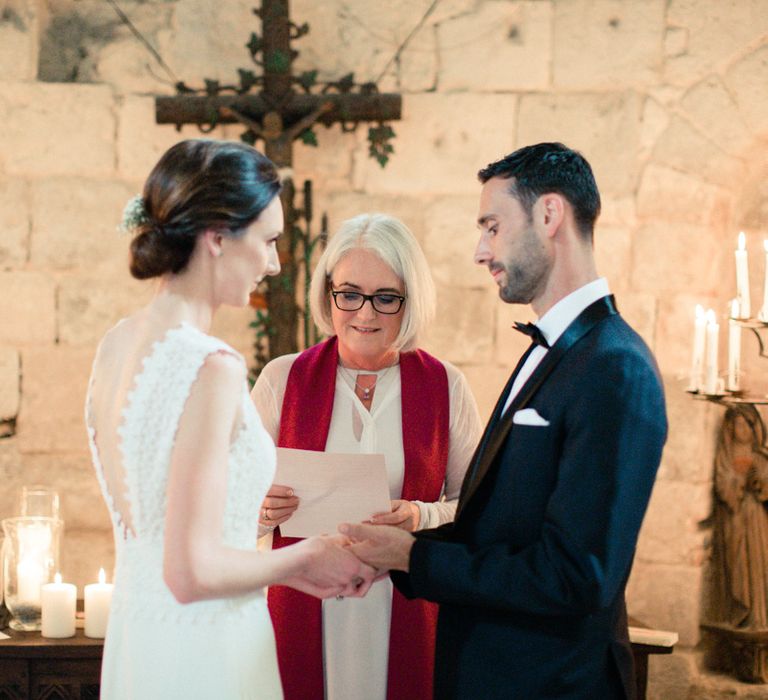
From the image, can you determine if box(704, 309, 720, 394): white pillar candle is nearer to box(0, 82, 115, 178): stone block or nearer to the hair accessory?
the hair accessory

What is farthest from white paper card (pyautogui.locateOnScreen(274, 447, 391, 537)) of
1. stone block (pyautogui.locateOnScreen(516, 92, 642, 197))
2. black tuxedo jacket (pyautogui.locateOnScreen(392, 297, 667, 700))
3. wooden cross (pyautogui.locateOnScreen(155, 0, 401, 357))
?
stone block (pyautogui.locateOnScreen(516, 92, 642, 197))

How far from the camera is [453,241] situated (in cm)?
358

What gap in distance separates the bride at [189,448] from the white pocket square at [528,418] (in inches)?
16.2

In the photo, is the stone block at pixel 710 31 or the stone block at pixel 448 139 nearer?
the stone block at pixel 710 31

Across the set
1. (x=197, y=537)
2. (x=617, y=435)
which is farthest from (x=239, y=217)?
(x=617, y=435)

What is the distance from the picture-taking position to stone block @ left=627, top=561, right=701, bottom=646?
11.5 ft

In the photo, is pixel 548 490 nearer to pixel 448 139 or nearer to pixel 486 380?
pixel 486 380

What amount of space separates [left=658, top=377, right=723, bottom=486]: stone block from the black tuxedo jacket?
1.96 m

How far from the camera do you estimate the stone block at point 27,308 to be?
3.61m

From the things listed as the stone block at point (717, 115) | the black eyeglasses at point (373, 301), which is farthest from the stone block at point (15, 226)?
the stone block at point (717, 115)

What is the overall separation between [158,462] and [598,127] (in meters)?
2.51

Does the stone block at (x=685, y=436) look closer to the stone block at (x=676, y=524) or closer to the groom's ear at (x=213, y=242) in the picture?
the stone block at (x=676, y=524)

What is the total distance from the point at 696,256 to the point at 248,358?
66.1 inches

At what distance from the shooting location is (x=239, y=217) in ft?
4.96
